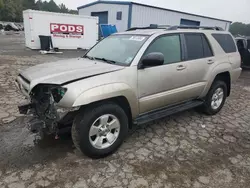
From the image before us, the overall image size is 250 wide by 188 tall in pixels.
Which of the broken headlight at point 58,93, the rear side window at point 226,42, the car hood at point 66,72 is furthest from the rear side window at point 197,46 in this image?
the broken headlight at point 58,93

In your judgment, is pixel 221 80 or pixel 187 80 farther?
pixel 221 80

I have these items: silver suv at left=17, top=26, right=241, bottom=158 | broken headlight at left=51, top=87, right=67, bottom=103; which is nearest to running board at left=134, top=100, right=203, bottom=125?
silver suv at left=17, top=26, right=241, bottom=158

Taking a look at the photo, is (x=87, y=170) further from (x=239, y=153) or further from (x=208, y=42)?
(x=208, y=42)

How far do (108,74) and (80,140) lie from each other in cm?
94

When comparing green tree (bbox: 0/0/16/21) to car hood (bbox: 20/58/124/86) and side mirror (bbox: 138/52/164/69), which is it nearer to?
car hood (bbox: 20/58/124/86)

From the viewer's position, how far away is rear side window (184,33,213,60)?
407cm

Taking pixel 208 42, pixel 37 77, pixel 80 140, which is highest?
pixel 208 42

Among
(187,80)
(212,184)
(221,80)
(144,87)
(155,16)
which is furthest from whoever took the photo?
(155,16)

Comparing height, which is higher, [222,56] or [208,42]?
[208,42]

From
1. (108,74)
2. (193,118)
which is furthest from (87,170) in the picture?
(193,118)

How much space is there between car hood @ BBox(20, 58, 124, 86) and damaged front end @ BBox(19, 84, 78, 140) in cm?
9

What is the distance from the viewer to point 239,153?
3490mm

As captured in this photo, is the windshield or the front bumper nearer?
the front bumper

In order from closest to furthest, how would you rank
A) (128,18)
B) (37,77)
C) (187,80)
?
(37,77)
(187,80)
(128,18)
